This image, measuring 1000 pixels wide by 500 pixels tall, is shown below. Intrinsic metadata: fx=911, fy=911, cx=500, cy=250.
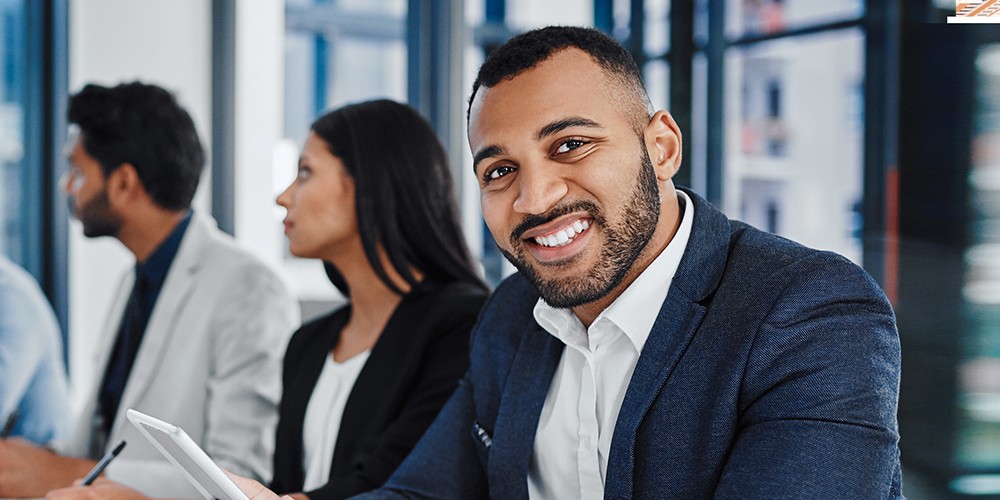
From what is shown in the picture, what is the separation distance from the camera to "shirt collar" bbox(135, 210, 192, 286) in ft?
8.64

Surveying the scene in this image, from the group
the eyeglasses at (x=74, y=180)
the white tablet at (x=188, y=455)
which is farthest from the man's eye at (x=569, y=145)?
the eyeglasses at (x=74, y=180)

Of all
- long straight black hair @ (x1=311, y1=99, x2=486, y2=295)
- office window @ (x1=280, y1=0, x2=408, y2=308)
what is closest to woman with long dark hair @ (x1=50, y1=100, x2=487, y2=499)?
long straight black hair @ (x1=311, y1=99, x2=486, y2=295)

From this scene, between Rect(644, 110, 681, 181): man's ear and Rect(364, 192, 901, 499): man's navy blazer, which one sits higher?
Rect(644, 110, 681, 181): man's ear

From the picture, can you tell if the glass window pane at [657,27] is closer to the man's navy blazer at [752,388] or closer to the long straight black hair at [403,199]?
the long straight black hair at [403,199]

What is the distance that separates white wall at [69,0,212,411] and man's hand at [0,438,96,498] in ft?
7.83

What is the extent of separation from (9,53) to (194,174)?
7.02ft

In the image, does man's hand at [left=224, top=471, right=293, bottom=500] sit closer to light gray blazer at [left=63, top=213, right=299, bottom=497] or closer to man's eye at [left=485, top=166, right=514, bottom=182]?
man's eye at [left=485, top=166, right=514, bottom=182]

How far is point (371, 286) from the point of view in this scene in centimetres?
208

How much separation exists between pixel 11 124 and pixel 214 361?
8.61 ft

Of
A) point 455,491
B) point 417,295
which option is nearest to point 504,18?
point 417,295

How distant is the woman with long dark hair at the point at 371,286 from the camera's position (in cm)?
189

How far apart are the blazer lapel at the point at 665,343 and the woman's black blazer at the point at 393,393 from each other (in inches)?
28.3

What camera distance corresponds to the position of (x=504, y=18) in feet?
15.2

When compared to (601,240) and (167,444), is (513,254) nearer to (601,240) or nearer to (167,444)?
(601,240)
